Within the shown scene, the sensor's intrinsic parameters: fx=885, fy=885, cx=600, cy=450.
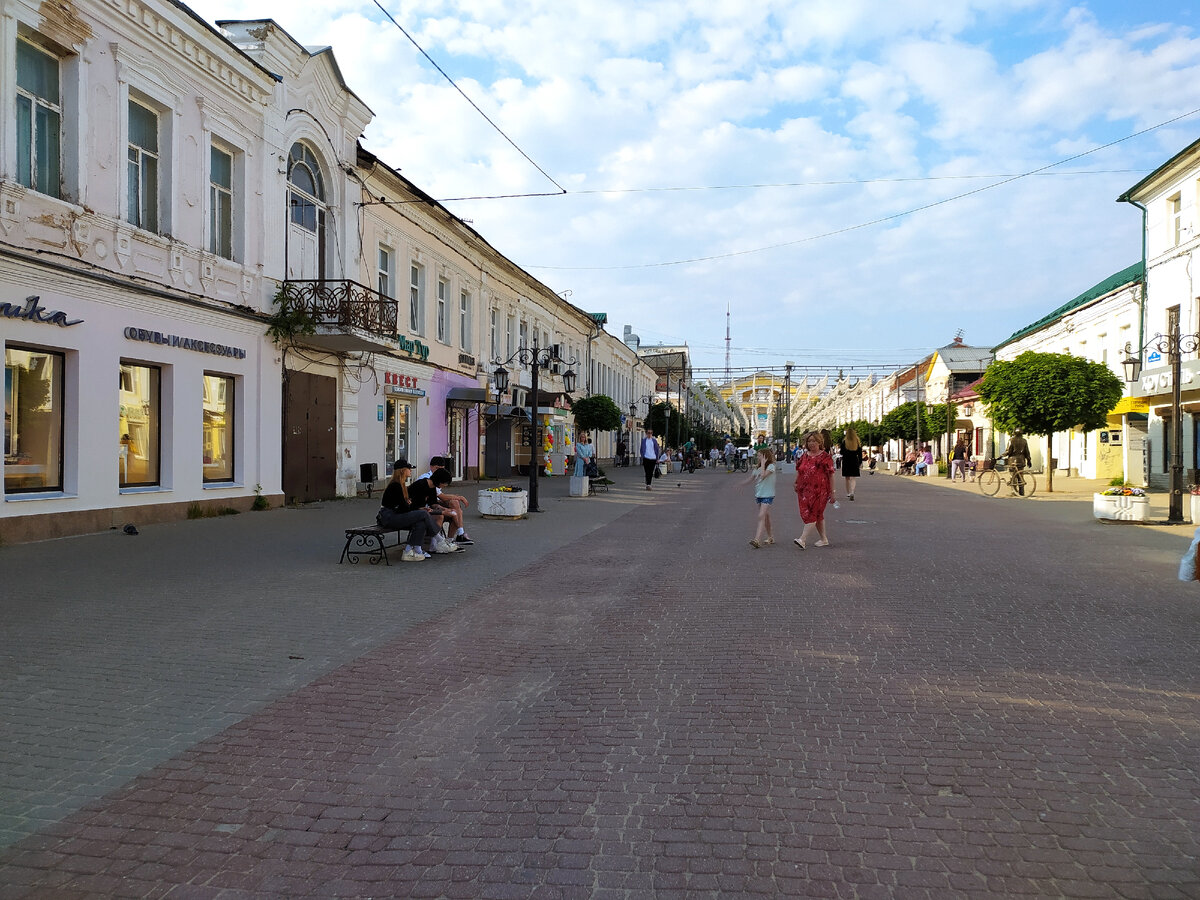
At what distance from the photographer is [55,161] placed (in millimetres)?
11844

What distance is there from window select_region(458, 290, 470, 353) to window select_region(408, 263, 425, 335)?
325 centimetres

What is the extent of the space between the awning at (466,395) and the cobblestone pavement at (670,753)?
1816 cm

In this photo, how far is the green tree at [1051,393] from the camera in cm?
2430

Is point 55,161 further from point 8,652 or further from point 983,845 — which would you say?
point 983,845

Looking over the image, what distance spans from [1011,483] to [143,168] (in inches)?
875

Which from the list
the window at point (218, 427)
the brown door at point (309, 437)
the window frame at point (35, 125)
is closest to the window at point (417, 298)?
the brown door at point (309, 437)

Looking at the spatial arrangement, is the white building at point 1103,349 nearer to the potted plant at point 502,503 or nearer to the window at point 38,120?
the potted plant at point 502,503

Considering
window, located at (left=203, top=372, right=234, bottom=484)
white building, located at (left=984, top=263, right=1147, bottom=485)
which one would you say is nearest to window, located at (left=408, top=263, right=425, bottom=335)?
window, located at (left=203, top=372, right=234, bottom=484)

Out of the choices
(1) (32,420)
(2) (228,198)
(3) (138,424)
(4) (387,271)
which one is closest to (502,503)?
(3) (138,424)

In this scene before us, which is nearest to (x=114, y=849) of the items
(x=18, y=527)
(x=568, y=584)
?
(x=568, y=584)

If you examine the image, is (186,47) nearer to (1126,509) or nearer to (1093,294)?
(1126,509)

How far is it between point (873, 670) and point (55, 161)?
12166 mm

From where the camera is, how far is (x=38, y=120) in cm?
1158

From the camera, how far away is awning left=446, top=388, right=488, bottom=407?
26.6 meters
